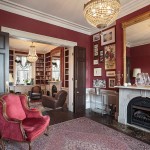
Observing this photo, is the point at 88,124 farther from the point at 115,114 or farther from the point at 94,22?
the point at 94,22

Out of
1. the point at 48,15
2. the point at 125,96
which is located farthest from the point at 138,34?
the point at 48,15

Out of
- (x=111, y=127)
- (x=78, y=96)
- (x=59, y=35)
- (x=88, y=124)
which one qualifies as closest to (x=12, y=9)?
(x=59, y=35)

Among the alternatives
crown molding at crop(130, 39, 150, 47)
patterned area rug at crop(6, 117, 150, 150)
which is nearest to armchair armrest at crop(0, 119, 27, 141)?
patterned area rug at crop(6, 117, 150, 150)

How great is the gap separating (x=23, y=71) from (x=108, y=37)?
18.8 ft

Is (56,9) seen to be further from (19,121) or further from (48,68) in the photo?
(48,68)

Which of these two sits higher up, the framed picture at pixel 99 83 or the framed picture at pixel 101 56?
the framed picture at pixel 101 56

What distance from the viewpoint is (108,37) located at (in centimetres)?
448

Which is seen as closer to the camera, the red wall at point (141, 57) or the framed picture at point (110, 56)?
the red wall at point (141, 57)

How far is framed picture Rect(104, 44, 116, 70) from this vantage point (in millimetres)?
4289

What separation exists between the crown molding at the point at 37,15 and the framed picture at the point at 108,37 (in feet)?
2.27

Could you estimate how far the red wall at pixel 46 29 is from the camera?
11.0 feet

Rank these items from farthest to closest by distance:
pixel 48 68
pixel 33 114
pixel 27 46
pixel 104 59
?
pixel 48 68 → pixel 27 46 → pixel 104 59 → pixel 33 114

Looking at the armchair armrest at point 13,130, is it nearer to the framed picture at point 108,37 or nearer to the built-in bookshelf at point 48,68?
the framed picture at point 108,37

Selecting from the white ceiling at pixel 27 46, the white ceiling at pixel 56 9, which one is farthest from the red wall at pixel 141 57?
the white ceiling at pixel 27 46
